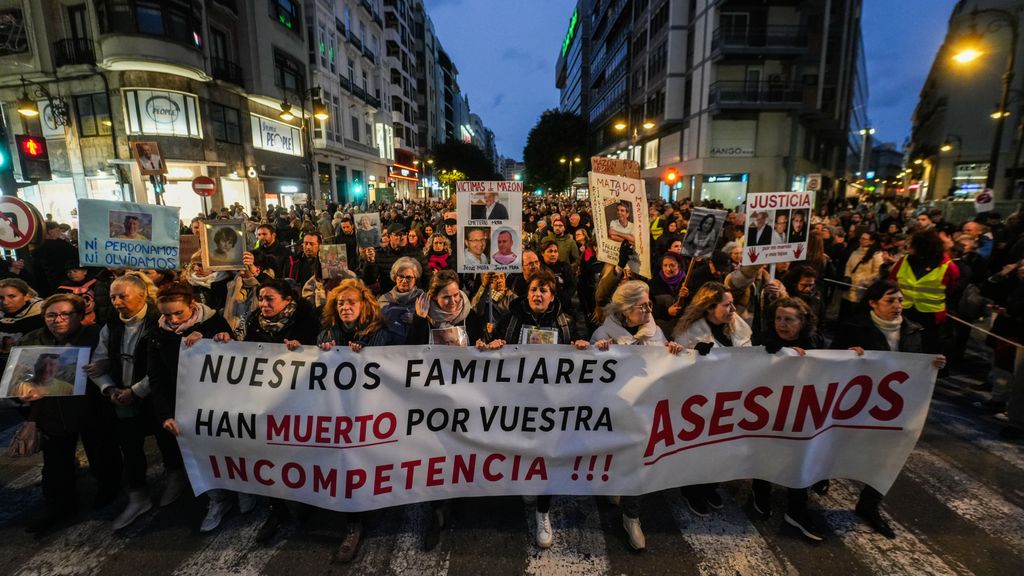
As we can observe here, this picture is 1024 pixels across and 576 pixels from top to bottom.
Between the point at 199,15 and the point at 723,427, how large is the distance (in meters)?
29.2

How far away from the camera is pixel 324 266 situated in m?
6.71

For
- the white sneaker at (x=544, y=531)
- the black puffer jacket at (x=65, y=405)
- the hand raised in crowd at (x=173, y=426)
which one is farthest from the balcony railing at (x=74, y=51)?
the white sneaker at (x=544, y=531)

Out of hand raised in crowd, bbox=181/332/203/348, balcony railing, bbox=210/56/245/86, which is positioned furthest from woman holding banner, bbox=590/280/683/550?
balcony railing, bbox=210/56/245/86

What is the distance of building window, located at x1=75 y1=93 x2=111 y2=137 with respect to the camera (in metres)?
21.5

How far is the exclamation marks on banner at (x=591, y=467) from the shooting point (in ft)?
11.0

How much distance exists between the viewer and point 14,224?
19.0 feet

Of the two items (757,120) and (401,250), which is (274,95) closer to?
(401,250)

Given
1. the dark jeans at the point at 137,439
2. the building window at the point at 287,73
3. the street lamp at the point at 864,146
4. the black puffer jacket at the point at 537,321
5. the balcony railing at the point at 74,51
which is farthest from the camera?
the street lamp at the point at 864,146

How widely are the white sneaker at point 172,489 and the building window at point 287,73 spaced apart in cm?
3039

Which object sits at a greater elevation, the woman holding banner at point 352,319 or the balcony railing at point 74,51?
the balcony railing at point 74,51

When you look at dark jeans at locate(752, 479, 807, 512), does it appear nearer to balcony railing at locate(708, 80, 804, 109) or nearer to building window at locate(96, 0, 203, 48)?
building window at locate(96, 0, 203, 48)

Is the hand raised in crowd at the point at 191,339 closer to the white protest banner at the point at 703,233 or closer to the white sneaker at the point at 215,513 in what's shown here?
the white sneaker at the point at 215,513

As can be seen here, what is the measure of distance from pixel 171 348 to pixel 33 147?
8.28 meters

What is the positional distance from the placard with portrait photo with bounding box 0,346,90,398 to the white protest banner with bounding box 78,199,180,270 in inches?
79.9
